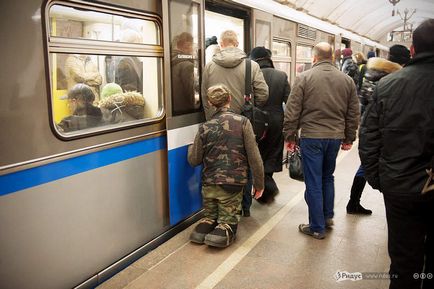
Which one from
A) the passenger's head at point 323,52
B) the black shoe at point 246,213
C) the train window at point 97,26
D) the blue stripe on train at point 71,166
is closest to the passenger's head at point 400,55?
the passenger's head at point 323,52

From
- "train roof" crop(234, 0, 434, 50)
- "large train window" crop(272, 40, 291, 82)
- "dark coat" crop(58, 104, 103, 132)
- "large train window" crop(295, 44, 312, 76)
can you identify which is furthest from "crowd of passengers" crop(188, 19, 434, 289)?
"large train window" crop(295, 44, 312, 76)

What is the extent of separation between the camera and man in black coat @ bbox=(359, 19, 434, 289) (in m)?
1.98

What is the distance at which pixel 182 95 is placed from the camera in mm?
3486

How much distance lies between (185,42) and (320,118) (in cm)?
138

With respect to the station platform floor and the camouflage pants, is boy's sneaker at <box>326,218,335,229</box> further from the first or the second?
the camouflage pants

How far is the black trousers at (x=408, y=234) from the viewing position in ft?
6.72

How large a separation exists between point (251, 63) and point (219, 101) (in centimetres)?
69

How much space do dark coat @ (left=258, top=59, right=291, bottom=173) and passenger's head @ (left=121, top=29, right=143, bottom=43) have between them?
1.62 metres

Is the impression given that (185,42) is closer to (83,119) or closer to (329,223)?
(83,119)

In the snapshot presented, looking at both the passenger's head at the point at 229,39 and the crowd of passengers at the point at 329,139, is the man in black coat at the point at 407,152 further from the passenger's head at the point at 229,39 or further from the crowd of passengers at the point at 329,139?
the passenger's head at the point at 229,39

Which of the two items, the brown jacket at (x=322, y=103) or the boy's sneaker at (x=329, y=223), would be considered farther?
the boy's sneaker at (x=329, y=223)

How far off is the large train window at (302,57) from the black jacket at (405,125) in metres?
4.47

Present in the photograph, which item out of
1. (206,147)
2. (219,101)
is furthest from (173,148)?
(219,101)

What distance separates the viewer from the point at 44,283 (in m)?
2.32
